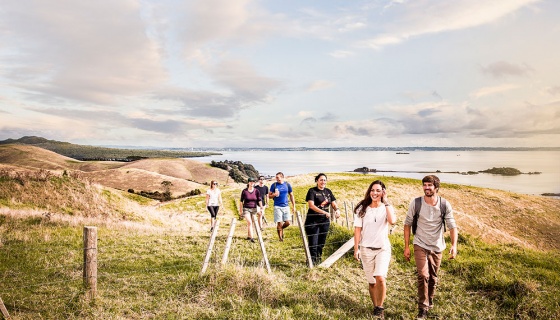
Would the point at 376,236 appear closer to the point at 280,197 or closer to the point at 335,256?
the point at 335,256

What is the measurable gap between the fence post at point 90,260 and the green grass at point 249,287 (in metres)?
0.24

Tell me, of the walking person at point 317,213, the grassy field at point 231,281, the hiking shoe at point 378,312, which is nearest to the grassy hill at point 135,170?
the grassy field at point 231,281

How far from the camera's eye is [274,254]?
11.6 metres

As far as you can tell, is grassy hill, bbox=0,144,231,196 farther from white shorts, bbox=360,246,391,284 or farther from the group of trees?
white shorts, bbox=360,246,391,284

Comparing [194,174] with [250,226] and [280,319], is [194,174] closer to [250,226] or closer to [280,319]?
[250,226]

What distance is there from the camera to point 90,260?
7.11 metres

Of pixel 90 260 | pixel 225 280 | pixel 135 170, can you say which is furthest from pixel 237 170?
pixel 90 260

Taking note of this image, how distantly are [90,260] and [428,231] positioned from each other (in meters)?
7.53

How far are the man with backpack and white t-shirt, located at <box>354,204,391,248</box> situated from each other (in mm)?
726

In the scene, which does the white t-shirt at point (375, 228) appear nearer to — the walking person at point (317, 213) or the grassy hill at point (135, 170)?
the walking person at point (317, 213)

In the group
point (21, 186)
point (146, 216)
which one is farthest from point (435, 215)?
point (21, 186)

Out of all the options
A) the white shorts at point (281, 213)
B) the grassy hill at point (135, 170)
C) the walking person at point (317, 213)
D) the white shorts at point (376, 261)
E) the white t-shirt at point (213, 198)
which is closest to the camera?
the white shorts at point (376, 261)

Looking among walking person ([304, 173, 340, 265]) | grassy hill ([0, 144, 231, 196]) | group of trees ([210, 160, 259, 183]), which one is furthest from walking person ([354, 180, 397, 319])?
Result: group of trees ([210, 160, 259, 183])

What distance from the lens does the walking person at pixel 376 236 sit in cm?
613
